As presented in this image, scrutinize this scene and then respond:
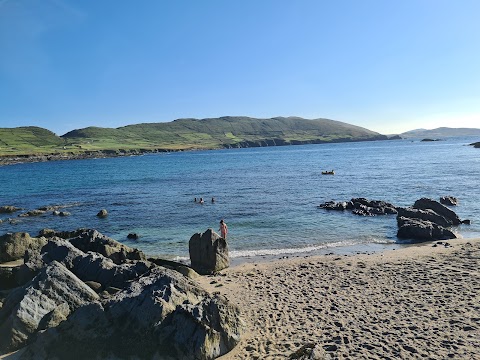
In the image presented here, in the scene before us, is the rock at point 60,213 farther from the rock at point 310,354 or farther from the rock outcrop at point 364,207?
the rock at point 310,354

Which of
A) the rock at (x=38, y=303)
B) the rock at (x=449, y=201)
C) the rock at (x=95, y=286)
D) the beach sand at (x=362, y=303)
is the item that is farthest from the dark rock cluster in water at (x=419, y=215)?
the rock at (x=38, y=303)

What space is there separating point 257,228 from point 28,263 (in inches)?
836

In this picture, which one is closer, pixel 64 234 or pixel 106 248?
pixel 106 248

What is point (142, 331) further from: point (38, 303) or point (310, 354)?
point (310, 354)

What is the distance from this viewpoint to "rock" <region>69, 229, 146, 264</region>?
2509 cm

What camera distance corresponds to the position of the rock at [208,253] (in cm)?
2475

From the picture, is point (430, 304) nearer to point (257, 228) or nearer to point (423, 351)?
point (423, 351)

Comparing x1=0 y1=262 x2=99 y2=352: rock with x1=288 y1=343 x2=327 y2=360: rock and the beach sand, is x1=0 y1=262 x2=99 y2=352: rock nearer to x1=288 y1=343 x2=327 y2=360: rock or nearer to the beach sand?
the beach sand

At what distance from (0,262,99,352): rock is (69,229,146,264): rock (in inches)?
312

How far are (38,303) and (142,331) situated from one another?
17.5ft

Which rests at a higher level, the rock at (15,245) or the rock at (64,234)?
the rock at (15,245)

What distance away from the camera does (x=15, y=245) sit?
1079 inches

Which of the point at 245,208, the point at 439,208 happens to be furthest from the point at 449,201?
the point at 245,208

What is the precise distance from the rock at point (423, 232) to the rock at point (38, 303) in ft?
85.5
